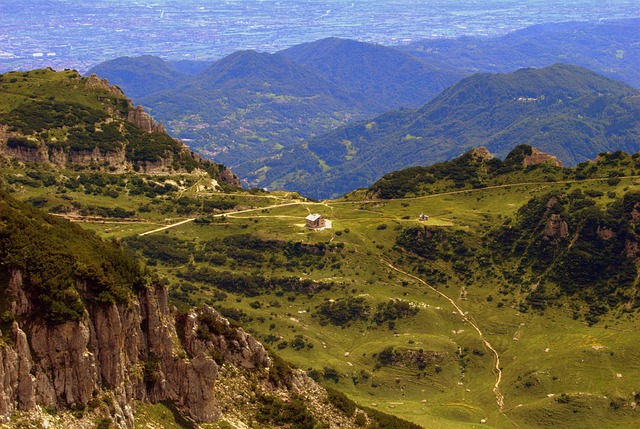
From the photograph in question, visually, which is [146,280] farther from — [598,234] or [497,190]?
[497,190]

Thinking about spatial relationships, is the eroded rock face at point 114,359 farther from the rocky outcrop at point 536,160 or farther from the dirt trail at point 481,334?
the rocky outcrop at point 536,160

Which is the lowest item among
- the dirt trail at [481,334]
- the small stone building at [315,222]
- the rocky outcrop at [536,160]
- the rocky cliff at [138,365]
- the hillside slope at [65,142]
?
the dirt trail at [481,334]

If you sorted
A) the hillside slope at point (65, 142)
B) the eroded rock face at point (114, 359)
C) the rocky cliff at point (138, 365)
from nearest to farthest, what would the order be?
the eroded rock face at point (114, 359), the rocky cliff at point (138, 365), the hillside slope at point (65, 142)

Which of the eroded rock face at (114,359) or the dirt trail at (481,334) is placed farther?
the dirt trail at (481,334)

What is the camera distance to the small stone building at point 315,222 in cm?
16762

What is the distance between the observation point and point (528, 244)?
155375mm

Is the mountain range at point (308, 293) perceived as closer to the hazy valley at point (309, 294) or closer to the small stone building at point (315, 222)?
the hazy valley at point (309, 294)

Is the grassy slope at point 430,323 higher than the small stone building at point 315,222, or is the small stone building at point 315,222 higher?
the small stone building at point 315,222

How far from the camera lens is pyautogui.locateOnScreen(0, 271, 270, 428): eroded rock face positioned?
43000 millimetres

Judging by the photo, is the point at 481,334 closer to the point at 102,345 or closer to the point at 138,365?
the point at 138,365

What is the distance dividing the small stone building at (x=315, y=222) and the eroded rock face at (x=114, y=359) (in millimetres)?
107174

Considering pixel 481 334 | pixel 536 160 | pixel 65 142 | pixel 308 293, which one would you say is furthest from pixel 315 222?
pixel 65 142

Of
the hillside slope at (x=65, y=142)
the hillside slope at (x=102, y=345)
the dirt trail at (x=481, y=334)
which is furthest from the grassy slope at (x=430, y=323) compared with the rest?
the hillside slope at (x=102, y=345)

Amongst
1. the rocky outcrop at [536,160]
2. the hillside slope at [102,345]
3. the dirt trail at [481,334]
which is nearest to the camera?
the hillside slope at [102,345]
